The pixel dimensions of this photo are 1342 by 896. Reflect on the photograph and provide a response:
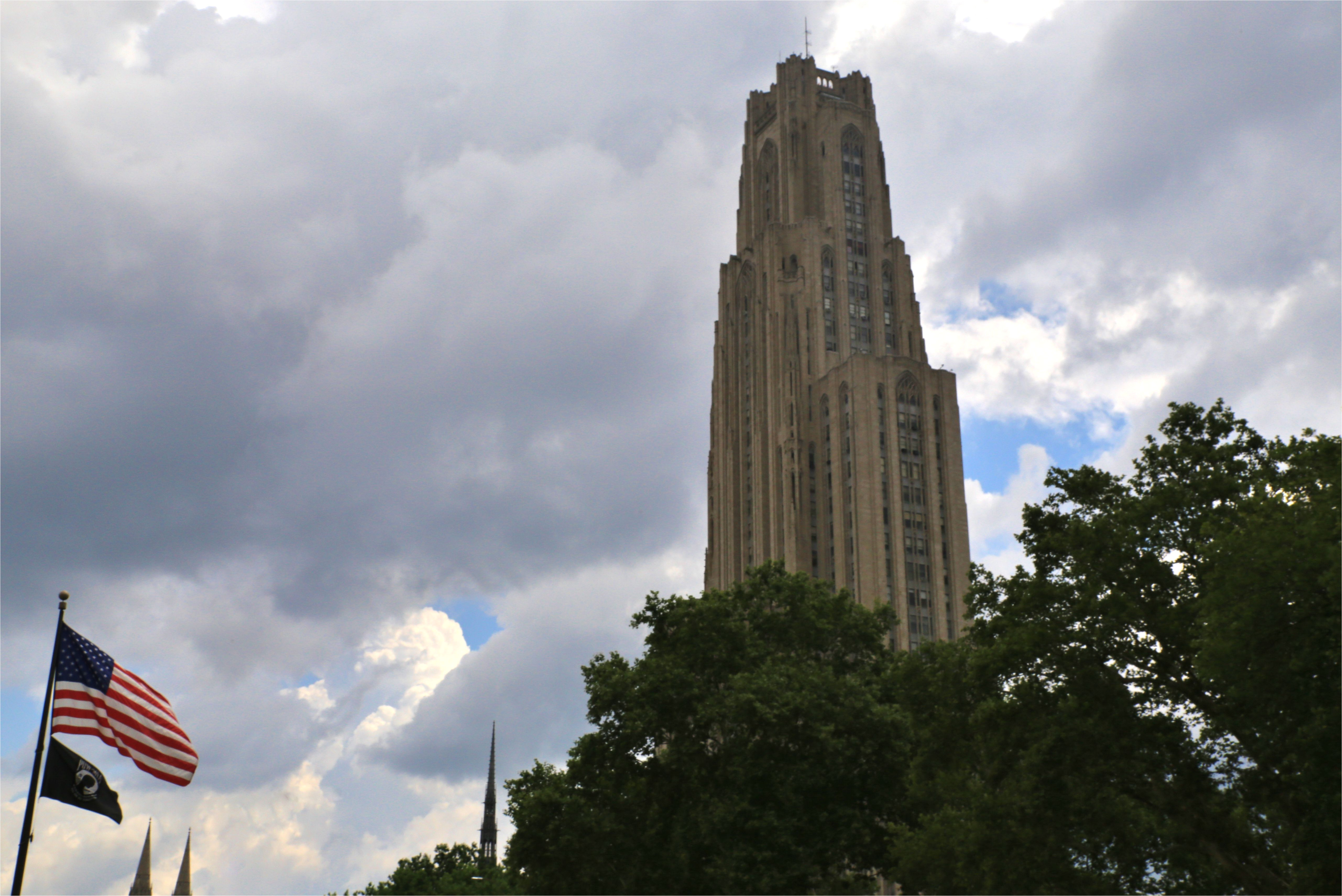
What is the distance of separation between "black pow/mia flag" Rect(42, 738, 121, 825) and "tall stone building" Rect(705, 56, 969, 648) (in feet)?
346

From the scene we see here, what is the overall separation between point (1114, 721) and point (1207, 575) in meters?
5.04

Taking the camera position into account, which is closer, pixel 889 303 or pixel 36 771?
pixel 36 771

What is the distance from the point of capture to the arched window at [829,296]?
→ 5625 inches

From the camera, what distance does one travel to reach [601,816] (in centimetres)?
4234

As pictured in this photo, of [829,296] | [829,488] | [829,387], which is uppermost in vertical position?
[829,296]

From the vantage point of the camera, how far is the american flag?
24844mm

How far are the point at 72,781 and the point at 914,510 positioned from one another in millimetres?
115729

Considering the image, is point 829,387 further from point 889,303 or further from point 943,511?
point 943,511

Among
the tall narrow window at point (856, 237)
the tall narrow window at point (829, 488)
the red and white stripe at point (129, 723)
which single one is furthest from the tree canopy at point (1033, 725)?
the tall narrow window at point (856, 237)

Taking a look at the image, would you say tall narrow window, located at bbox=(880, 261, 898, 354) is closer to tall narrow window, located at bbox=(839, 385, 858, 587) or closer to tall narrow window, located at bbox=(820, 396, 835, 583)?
tall narrow window, located at bbox=(820, 396, 835, 583)

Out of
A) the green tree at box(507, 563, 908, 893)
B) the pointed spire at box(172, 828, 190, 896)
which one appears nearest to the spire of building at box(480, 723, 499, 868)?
the pointed spire at box(172, 828, 190, 896)

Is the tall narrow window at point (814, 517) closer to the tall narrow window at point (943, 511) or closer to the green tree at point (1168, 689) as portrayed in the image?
the tall narrow window at point (943, 511)

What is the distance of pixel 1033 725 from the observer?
32.5 metres

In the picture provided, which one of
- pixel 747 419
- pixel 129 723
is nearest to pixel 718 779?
pixel 129 723
